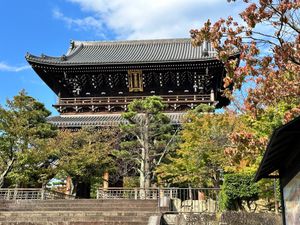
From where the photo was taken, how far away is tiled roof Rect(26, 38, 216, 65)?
26.8m

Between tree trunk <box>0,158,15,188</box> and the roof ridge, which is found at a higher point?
the roof ridge

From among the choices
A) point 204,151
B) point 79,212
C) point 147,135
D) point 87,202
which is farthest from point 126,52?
point 79,212

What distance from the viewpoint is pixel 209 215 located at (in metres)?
12.2

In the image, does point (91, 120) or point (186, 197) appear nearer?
point (186, 197)

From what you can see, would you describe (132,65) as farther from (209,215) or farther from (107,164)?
(209,215)

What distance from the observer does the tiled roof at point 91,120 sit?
73.5ft

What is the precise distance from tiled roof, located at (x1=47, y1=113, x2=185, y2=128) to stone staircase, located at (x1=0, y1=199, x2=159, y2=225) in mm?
7895

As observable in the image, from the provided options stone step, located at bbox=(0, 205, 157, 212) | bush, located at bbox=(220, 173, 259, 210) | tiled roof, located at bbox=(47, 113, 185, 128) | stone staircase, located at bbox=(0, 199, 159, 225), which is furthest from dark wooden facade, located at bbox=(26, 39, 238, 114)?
bush, located at bbox=(220, 173, 259, 210)

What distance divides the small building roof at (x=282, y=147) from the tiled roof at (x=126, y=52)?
20.5 m

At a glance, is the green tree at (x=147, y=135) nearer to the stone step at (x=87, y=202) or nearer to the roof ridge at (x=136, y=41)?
the stone step at (x=87, y=202)

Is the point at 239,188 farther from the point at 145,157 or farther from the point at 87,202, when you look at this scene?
the point at 87,202

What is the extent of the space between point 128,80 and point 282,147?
70.5ft

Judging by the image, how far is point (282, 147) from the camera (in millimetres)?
4695

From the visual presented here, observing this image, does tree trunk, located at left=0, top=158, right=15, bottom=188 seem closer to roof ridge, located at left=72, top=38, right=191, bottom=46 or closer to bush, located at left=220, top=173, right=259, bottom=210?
bush, located at left=220, top=173, right=259, bottom=210
